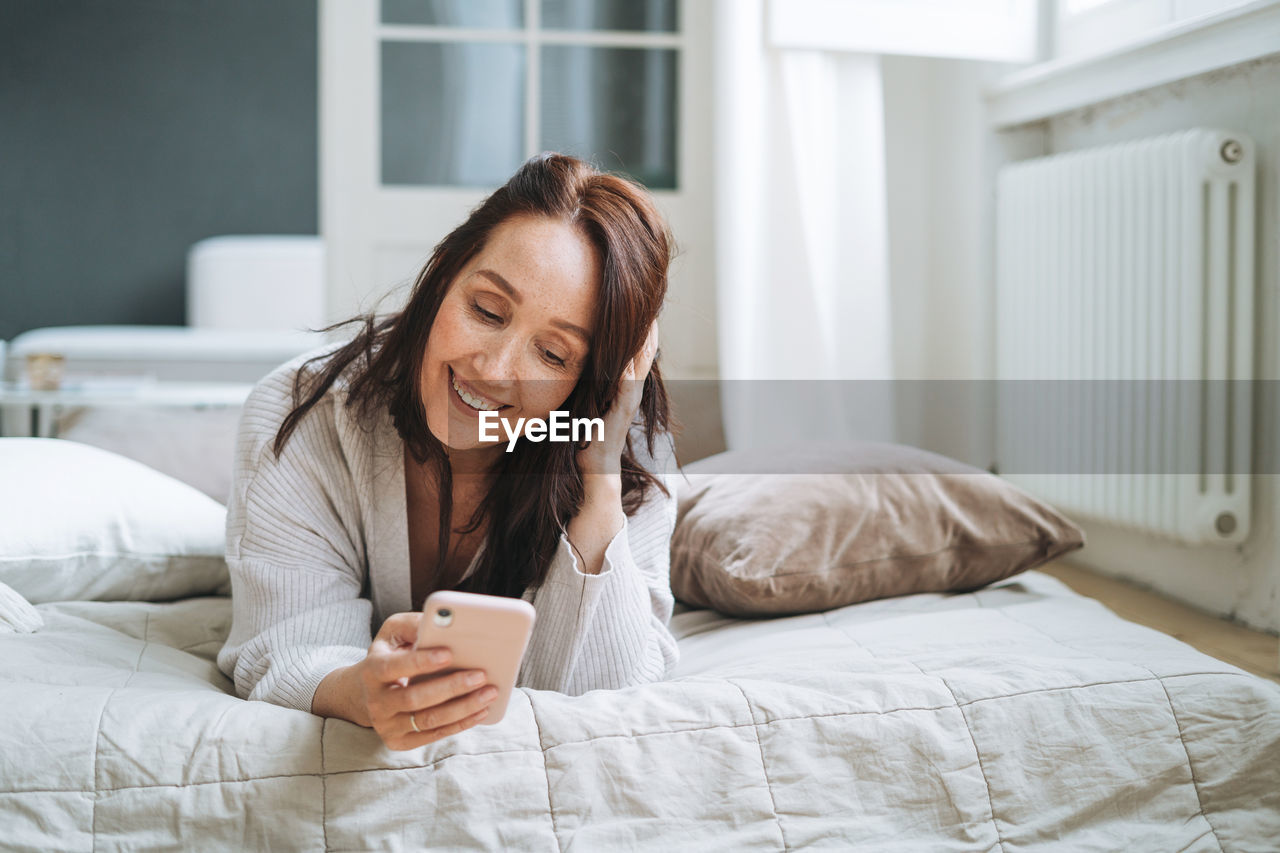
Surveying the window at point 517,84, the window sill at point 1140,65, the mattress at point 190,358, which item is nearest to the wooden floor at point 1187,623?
the window sill at point 1140,65

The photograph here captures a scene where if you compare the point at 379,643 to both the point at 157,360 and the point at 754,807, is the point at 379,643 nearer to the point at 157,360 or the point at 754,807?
the point at 754,807

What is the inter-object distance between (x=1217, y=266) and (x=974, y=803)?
49.4 inches

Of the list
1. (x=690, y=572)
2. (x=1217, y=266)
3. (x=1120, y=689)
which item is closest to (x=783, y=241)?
(x=1217, y=266)

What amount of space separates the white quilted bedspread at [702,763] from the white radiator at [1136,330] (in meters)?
0.89

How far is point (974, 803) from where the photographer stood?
0.96 meters

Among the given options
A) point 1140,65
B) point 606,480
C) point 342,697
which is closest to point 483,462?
point 606,480

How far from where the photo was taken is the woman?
3.59ft

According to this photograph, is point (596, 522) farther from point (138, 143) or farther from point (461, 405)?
point (138, 143)

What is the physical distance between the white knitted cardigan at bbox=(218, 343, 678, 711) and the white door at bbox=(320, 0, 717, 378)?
5.61 ft

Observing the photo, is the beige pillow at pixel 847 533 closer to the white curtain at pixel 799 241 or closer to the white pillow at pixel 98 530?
the white pillow at pixel 98 530

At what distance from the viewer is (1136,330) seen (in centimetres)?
205

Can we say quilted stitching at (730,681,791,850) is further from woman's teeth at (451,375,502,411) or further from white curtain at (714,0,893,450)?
white curtain at (714,0,893,450)

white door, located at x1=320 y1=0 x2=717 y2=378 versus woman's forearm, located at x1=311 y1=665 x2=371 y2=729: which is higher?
white door, located at x1=320 y1=0 x2=717 y2=378

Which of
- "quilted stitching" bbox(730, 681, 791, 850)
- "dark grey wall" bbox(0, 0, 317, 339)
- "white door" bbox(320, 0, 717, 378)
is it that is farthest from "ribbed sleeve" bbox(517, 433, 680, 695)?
"dark grey wall" bbox(0, 0, 317, 339)
